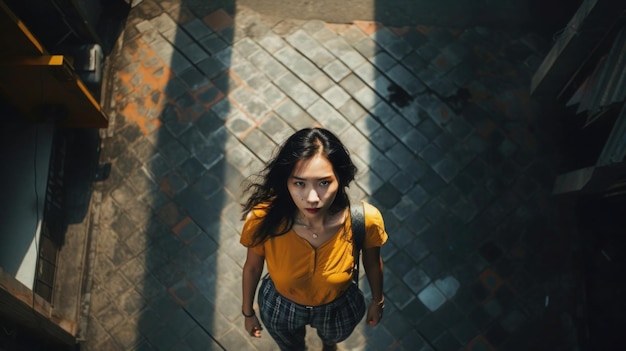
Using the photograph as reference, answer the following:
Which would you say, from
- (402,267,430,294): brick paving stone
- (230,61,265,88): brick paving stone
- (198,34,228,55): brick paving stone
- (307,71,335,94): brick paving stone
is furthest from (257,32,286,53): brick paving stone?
(402,267,430,294): brick paving stone

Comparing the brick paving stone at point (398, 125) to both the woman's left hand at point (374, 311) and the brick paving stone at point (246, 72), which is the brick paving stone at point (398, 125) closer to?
the brick paving stone at point (246, 72)

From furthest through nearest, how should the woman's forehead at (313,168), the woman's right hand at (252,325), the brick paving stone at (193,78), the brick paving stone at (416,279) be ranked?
the brick paving stone at (193,78) → the brick paving stone at (416,279) → the woman's right hand at (252,325) → the woman's forehead at (313,168)

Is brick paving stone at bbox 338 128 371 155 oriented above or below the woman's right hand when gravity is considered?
above

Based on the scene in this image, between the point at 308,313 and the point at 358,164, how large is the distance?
2.45 meters

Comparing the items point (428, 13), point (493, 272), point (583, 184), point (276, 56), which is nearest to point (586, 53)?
point (583, 184)

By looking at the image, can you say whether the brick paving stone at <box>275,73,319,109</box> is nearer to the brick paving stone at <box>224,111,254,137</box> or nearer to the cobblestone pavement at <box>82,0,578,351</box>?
the cobblestone pavement at <box>82,0,578,351</box>

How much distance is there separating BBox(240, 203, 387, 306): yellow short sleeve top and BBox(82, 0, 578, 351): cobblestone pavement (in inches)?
71.0

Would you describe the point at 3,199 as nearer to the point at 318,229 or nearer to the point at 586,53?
the point at 318,229

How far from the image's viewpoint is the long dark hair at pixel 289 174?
2.61 meters

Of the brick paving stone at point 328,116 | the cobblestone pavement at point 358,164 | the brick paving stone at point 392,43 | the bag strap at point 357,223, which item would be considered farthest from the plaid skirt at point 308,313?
the brick paving stone at point 392,43

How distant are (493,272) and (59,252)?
14.1 feet

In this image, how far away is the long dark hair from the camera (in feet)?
8.55

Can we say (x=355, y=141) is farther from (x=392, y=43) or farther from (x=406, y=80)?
(x=392, y=43)

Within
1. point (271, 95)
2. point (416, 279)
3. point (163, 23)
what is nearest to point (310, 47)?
point (271, 95)
